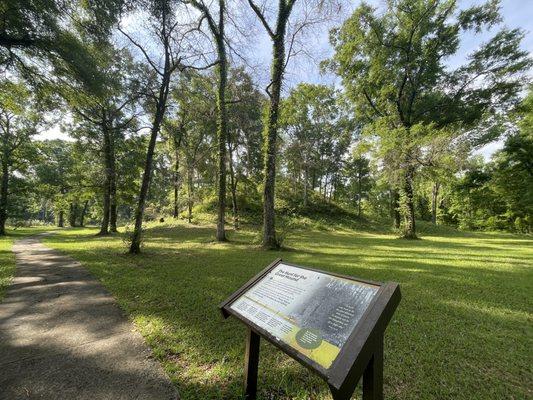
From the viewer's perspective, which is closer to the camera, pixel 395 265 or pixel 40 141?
pixel 395 265

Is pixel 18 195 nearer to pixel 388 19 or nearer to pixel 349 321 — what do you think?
pixel 349 321

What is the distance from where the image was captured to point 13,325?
11.3ft

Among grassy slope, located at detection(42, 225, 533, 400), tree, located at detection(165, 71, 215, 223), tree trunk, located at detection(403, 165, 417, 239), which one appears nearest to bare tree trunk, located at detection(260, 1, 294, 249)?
grassy slope, located at detection(42, 225, 533, 400)

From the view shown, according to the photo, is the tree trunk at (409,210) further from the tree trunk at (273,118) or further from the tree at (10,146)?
the tree at (10,146)

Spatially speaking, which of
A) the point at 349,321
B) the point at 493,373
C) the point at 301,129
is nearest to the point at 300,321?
the point at 349,321

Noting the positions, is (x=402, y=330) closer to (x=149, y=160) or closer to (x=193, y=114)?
(x=149, y=160)

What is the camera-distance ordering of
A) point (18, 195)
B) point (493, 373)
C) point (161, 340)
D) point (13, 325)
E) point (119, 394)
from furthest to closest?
1. point (18, 195)
2. point (13, 325)
3. point (161, 340)
4. point (493, 373)
5. point (119, 394)

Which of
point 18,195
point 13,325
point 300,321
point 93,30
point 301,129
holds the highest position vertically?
point 301,129

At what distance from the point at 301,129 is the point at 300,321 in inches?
962

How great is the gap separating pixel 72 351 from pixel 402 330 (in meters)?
4.00

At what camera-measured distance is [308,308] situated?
1719mm

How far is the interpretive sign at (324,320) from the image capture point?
132 centimetres

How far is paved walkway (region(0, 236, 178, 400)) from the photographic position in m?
2.16

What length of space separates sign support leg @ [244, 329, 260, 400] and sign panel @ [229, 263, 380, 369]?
0.96 ft
